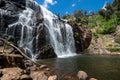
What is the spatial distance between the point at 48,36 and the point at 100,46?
29.1m

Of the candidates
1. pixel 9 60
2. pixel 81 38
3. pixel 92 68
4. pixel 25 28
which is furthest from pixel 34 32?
pixel 81 38

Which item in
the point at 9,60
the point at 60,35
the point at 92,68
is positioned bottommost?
the point at 92,68

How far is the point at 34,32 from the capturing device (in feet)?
144

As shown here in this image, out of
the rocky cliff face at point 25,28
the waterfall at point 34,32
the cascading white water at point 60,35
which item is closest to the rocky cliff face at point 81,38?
the cascading white water at point 60,35

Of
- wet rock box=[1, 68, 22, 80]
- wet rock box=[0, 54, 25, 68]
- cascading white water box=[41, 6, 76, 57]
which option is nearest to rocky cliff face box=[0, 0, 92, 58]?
cascading white water box=[41, 6, 76, 57]

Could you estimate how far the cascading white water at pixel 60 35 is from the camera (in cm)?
5272

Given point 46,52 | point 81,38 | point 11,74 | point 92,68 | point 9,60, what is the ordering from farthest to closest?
1. point 81,38
2. point 46,52
3. point 92,68
4. point 9,60
5. point 11,74

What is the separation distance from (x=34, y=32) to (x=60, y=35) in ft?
47.3

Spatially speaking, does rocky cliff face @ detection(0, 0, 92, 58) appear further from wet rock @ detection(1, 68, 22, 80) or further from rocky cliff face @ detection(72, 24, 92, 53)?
wet rock @ detection(1, 68, 22, 80)

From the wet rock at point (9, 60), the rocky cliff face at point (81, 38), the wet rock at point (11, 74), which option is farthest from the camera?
the rocky cliff face at point (81, 38)

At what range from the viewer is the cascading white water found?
52719mm

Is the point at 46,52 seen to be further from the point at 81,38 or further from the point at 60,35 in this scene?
the point at 81,38

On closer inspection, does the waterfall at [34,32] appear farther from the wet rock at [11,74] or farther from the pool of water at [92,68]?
the wet rock at [11,74]

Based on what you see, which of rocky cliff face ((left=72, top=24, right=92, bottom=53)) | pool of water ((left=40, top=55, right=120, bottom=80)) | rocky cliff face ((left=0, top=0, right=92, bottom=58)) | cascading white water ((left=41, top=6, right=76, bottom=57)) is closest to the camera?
pool of water ((left=40, top=55, right=120, bottom=80))
